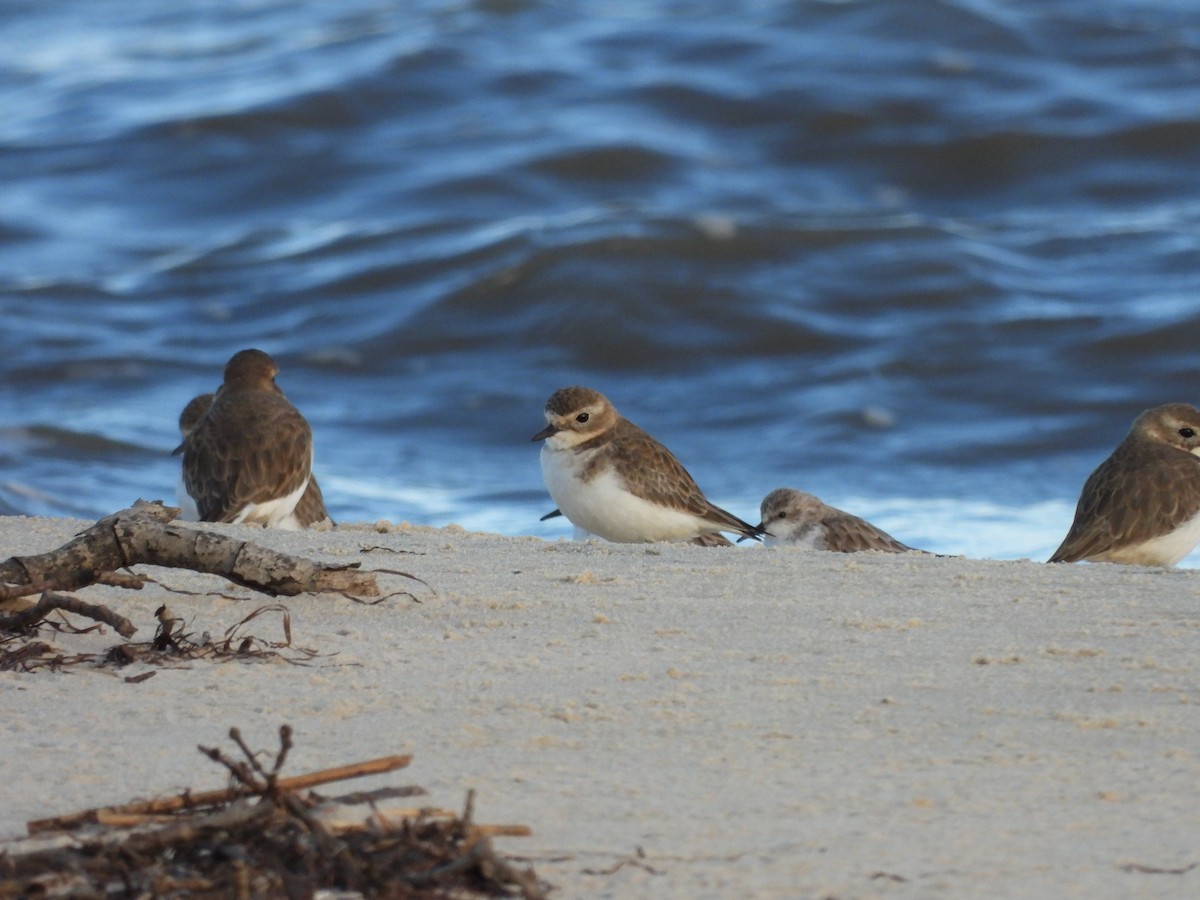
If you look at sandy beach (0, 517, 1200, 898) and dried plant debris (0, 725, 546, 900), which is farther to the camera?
sandy beach (0, 517, 1200, 898)

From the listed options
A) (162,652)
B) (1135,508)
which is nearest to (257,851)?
(162,652)

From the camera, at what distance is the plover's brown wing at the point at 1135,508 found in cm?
669

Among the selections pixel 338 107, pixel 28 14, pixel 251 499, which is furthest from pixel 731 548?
pixel 28 14

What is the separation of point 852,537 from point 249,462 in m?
2.54

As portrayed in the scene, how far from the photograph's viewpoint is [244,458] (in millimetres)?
7492

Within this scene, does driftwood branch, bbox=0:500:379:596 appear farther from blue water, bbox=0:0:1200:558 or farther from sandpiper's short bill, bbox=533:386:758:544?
blue water, bbox=0:0:1200:558

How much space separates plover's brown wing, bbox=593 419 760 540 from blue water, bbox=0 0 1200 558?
238 centimetres

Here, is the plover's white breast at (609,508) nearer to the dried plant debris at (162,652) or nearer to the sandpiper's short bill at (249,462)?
the sandpiper's short bill at (249,462)

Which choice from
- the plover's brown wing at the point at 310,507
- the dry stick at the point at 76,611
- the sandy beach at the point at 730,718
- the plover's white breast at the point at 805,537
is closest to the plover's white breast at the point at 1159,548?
the plover's white breast at the point at 805,537

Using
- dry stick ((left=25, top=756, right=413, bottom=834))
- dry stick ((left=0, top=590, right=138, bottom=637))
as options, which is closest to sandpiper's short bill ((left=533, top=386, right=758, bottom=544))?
dry stick ((left=0, top=590, right=138, bottom=637))

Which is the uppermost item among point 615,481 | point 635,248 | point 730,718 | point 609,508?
point 635,248

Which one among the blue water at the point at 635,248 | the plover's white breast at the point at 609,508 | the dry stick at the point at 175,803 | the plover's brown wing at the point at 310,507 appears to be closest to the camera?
the dry stick at the point at 175,803

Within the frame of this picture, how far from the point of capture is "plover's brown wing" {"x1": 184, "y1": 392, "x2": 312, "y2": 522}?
24.4 ft

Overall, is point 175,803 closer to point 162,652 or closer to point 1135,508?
point 162,652
